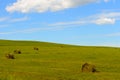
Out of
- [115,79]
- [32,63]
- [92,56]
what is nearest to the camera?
[115,79]

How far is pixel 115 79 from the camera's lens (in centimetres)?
3347

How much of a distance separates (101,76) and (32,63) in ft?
44.0

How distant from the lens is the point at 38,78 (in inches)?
1213

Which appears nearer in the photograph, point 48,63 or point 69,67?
point 69,67

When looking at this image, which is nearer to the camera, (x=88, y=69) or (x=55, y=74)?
(x=55, y=74)

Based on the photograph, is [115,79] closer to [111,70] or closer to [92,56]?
[111,70]

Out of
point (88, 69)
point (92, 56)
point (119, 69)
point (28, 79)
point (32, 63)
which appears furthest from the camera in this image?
point (92, 56)

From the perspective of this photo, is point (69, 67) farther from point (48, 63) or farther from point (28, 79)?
point (28, 79)

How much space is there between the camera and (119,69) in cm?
4259

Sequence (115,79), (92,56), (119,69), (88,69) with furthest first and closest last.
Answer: (92,56) → (119,69) → (88,69) → (115,79)

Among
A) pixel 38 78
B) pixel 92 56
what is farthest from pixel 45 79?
pixel 92 56

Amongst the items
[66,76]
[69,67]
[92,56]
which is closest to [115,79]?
[66,76]

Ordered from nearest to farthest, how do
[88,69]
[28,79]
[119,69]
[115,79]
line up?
[28,79], [115,79], [88,69], [119,69]

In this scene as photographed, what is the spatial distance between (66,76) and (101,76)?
3.84 meters
